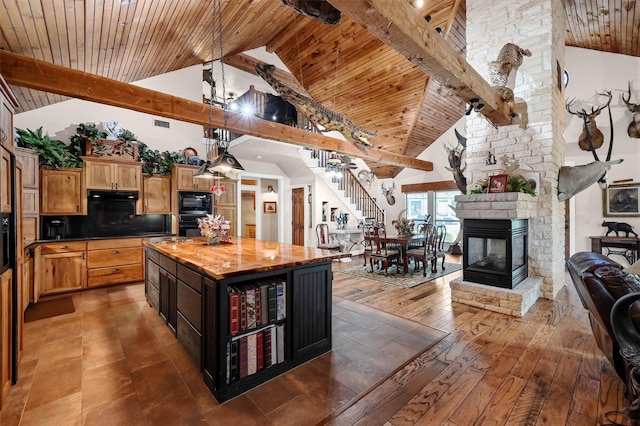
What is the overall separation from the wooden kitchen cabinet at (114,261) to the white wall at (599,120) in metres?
8.83

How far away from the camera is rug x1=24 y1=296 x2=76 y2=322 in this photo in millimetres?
3403

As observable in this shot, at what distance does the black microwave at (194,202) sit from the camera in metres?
5.45

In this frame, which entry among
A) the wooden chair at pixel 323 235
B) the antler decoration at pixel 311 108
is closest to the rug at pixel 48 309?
the antler decoration at pixel 311 108

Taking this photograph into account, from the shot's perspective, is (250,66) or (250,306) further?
(250,66)

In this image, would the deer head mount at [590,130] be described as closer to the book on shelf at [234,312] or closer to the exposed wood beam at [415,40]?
the exposed wood beam at [415,40]

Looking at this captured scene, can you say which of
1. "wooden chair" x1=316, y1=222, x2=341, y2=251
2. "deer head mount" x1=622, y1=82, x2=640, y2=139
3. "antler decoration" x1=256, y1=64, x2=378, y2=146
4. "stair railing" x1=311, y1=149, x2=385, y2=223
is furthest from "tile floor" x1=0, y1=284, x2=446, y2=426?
"deer head mount" x1=622, y1=82, x2=640, y2=139

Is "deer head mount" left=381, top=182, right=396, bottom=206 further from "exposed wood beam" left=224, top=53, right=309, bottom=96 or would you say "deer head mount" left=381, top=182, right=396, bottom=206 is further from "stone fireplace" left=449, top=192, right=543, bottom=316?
"stone fireplace" left=449, top=192, right=543, bottom=316

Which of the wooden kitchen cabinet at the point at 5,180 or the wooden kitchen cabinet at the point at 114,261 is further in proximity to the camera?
the wooden kitchen cabinet at the point at 114,261

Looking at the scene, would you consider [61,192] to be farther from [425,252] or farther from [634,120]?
[634,120]

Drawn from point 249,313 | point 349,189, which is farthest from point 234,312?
point 349,189

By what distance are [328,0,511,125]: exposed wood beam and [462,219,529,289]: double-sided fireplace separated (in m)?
1.61

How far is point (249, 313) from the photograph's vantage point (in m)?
2.05

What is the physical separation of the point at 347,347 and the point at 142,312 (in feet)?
8.89

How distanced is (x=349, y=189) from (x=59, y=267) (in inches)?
256
